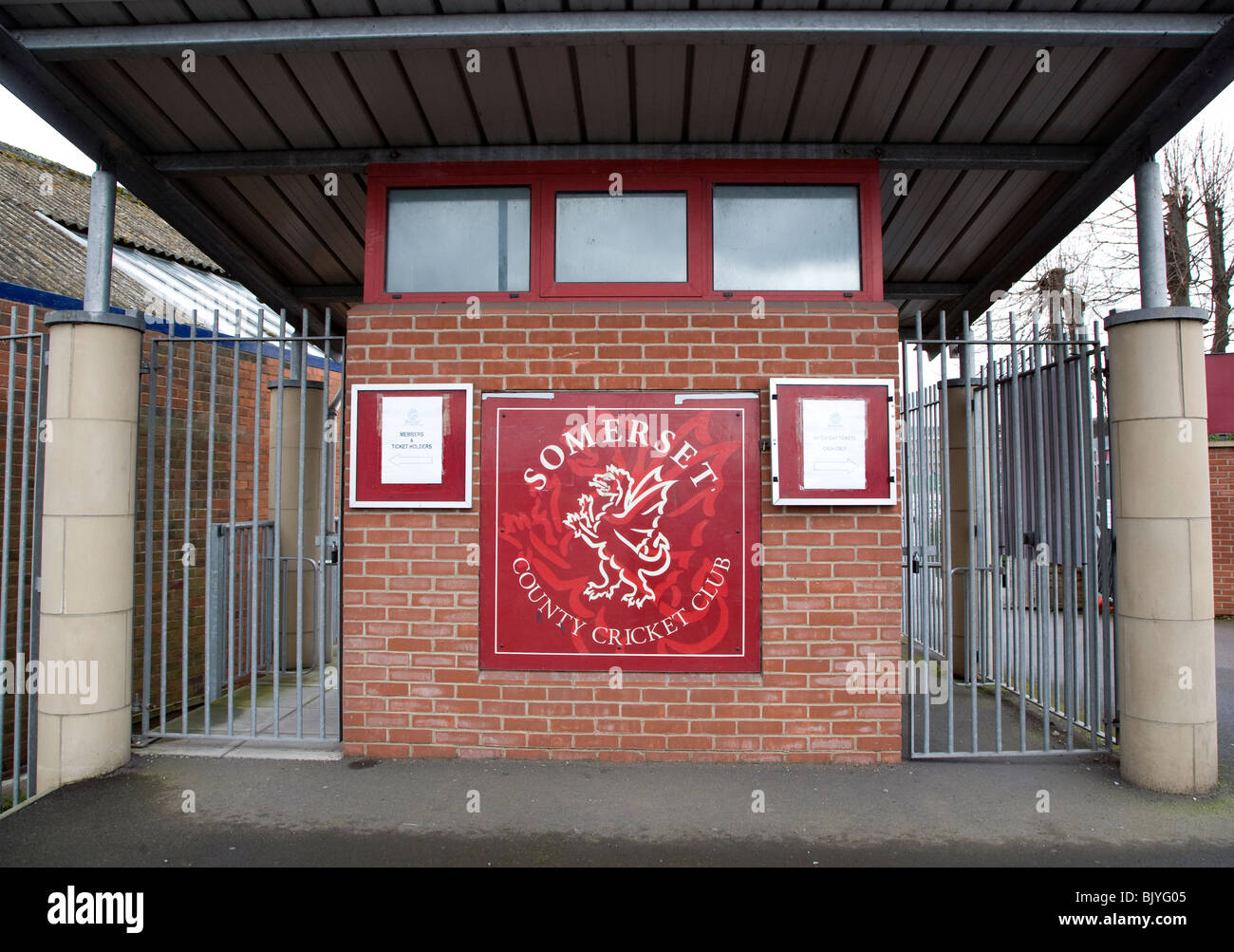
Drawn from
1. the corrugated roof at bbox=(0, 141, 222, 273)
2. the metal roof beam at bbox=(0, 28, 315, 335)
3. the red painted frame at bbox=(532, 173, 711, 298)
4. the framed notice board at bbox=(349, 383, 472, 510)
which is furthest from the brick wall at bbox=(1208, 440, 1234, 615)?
the corrugated roof at bbox=(0, 141, 222, 273)

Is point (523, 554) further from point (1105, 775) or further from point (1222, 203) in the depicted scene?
point (1222, 203)

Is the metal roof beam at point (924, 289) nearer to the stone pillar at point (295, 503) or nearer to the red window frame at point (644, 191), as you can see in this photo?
the red window frame at point (644, 191)

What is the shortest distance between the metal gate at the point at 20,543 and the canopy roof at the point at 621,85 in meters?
1.44

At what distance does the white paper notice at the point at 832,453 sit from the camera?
4285 millimetres

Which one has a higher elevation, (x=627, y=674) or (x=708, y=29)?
(x=708, y=29)

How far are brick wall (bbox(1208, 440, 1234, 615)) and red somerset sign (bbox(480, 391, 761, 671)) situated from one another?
1010 cm

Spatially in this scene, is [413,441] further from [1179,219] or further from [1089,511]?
[1179,219]

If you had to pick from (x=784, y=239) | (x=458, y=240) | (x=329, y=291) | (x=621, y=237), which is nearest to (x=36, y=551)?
(x=329, y=291)

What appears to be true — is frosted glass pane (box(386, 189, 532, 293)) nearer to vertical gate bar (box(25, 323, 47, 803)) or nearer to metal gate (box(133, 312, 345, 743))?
metal gate (box(133, 312, 345, 743))

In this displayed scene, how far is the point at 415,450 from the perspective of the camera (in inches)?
173

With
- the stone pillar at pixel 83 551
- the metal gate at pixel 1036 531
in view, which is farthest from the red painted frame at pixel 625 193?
the stone pillar at pixel 83 551

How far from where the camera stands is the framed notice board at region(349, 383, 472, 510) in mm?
4359

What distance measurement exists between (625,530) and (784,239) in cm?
207

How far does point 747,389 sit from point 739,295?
60cm
